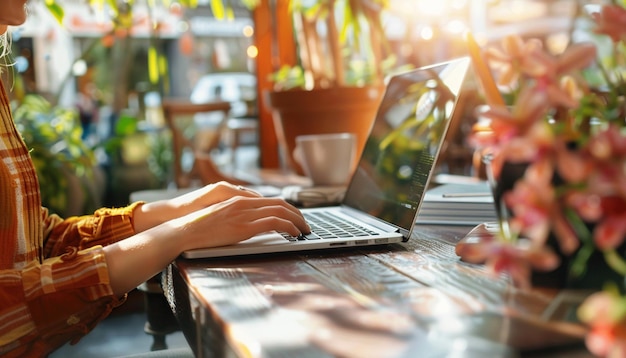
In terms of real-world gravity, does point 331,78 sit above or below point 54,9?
below

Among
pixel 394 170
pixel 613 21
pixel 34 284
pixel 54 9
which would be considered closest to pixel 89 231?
pixel 34 284

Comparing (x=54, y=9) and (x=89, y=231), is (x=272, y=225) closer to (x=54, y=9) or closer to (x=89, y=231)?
(x=89, y=231)

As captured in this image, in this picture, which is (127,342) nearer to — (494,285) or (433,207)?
(433,207)

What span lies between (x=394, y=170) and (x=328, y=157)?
0.55m

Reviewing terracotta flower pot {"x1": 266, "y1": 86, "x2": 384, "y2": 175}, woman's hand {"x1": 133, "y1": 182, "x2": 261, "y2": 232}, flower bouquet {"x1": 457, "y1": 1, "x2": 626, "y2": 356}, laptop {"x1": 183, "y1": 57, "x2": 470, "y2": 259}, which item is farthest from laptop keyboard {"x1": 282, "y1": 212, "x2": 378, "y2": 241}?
terracotta flower pot {"x1": 266, "y1": 86, "x2": 384, "y2": 175}

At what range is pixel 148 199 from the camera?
1.48 m

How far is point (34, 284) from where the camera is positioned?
763mm

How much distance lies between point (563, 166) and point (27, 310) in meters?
0.62

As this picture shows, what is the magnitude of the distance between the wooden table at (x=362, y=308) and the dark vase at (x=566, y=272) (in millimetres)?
15

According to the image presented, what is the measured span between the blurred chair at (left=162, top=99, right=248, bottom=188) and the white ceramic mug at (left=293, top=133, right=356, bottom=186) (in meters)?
0.35

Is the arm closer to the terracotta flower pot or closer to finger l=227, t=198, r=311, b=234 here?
finger l=227, t=198, r=311, b=234

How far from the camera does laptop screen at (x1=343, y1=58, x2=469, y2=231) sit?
927 mm

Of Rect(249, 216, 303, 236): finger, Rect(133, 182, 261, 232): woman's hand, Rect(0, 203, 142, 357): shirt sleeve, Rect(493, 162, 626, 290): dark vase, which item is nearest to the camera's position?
Rect(493, 162, 626, 290): dark vase

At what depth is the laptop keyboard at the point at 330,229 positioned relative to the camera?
911mm
